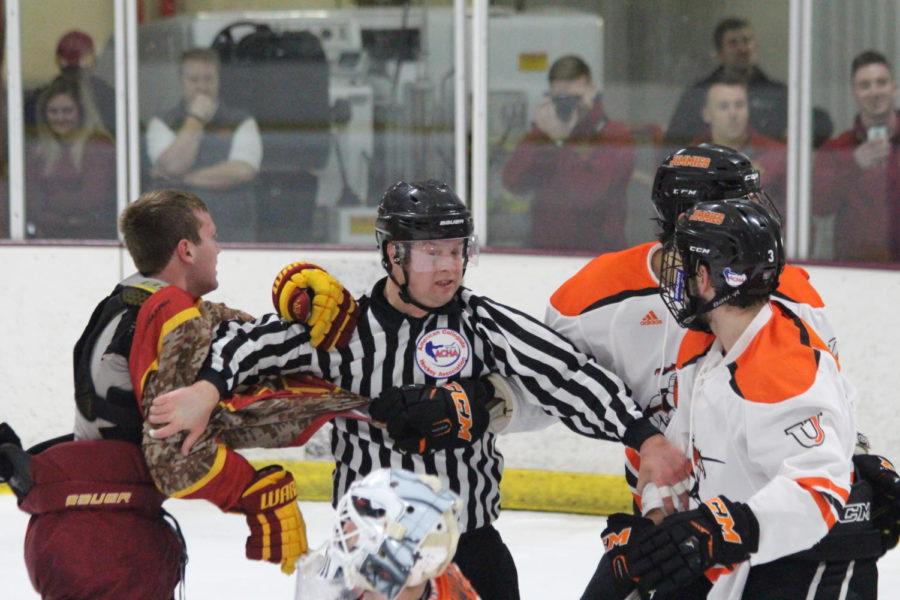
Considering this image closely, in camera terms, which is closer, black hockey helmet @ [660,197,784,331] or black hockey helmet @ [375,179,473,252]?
black hockey helmet @ [660,197,784,331]

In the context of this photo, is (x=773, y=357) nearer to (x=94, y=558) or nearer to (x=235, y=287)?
(x=94, y=558)

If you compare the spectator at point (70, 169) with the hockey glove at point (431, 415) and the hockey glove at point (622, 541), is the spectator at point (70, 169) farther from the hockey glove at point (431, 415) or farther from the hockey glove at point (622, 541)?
the hockey glove at point (622, 541)

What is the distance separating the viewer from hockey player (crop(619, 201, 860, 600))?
79.4 inches

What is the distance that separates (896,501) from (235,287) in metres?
2.97

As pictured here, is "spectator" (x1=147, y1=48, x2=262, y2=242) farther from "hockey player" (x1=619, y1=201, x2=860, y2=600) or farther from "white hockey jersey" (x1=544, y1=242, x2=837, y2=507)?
"hockey player" (x1=619, y1=201, x2=860, y2=600)

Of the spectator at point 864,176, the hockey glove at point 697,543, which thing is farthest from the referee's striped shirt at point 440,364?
the spectator at point 864,176

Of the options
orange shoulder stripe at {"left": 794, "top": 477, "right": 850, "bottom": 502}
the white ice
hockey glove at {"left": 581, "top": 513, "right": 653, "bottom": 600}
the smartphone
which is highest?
the smartphone

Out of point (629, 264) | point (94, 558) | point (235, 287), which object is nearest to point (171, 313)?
point (94, 558)

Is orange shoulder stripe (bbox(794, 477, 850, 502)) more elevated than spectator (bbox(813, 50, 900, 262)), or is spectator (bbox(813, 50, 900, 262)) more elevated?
spectator (bbox(813, 50, 900, 262))

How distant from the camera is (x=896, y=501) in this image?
231cm

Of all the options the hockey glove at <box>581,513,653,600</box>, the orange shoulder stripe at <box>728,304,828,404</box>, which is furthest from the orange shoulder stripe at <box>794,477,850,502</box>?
the hockey glove at <box>581,513,653,600</box>

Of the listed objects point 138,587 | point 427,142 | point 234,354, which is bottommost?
point 138,587

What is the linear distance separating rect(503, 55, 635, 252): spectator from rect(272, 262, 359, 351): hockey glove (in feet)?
7.84

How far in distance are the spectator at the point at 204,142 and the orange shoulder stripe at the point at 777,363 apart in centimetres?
317
